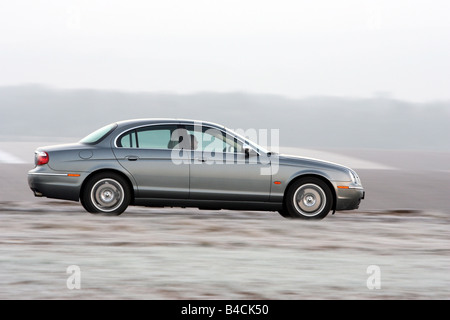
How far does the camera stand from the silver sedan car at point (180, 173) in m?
11.4

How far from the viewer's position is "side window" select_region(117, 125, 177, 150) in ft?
38.0

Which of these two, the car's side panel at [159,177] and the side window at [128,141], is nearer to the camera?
the car's side panel at [159,177]

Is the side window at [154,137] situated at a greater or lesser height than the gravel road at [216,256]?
greater

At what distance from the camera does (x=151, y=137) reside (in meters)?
11.6

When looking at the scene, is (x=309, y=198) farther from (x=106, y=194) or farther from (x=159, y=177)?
(x=106, y=194)

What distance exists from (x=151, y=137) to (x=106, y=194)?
1.04 metres

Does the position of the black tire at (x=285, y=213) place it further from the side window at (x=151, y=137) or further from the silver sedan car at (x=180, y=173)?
the side window at (x=151, y=137)

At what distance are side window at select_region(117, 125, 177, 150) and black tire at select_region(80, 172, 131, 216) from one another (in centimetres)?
55

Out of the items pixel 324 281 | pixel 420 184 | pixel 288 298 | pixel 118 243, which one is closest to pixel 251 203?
pixel 118 243

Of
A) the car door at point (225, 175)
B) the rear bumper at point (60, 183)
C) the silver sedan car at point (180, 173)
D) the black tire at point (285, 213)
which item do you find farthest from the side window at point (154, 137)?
the black tire at point (285, 213)

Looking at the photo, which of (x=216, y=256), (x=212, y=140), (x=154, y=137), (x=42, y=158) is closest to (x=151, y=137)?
(x=154, y=137)

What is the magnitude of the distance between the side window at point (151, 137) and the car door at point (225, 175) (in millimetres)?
378
